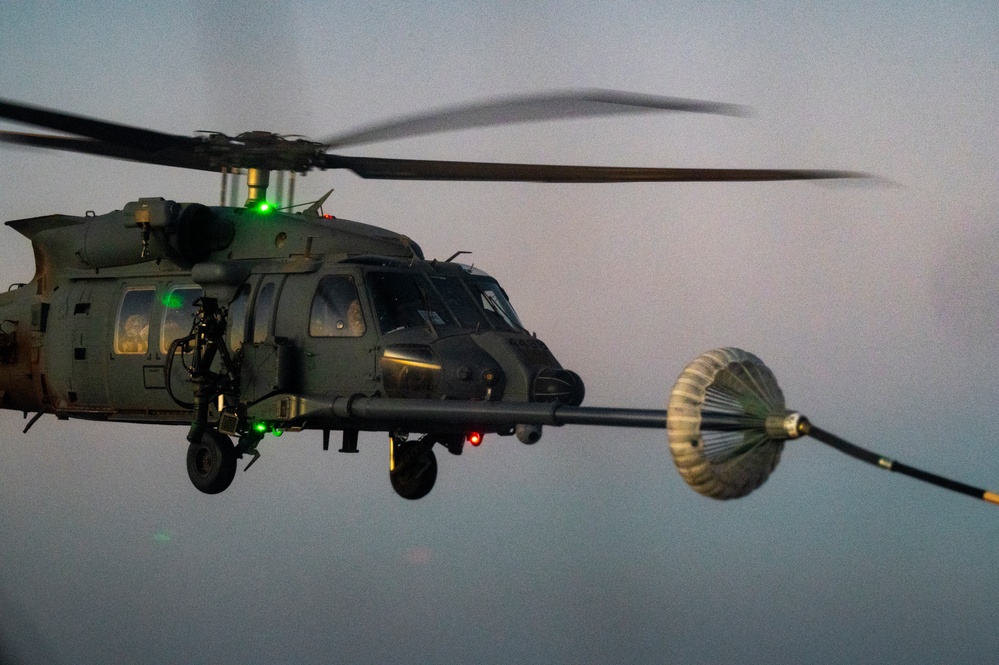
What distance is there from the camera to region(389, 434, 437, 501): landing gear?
792 inches

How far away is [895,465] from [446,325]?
8481 mm

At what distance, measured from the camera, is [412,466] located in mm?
20281

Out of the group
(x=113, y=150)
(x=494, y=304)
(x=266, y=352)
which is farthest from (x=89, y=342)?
(x=494, y=304)

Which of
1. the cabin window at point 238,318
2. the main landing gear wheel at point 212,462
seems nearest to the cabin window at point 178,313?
the cabin window at point 238,318

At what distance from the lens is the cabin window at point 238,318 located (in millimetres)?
18781

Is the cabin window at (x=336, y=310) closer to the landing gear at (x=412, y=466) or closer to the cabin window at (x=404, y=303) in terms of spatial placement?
the cabin window at (x=404, y=303)

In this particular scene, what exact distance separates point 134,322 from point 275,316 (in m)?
2.47

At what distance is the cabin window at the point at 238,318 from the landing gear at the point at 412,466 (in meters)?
2.61

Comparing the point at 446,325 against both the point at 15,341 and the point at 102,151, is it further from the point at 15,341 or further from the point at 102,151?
the point at 15,341

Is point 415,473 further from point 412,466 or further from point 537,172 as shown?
point 537,172

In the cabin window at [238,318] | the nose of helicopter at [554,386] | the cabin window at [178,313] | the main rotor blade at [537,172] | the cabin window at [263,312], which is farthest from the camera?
the cabin window at [178,313]

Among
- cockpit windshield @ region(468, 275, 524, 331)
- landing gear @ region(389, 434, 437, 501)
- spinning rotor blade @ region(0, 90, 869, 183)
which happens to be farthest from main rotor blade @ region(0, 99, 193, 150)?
landing gear @ region(389, 434, 437, 501)

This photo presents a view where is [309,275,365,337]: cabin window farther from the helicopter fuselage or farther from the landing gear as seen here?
the landing gear

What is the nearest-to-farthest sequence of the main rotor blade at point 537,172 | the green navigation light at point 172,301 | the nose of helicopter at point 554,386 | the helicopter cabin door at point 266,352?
the main rotor blade at point 537,172
the nose of helicopter at point 554,386
the helicopter cabin door at point 266,352
the green navigation light at point 172,301
